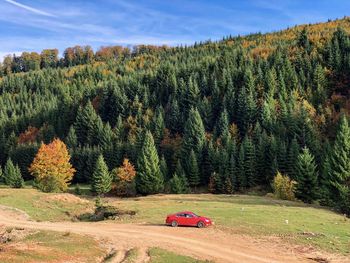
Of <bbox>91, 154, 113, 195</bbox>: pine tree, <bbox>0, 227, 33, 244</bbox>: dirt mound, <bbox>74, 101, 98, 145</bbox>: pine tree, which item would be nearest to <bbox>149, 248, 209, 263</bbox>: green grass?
<bbox>0, 227, 33, 244</bbox>: dirt mound

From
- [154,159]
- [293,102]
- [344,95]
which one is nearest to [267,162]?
[154,159]

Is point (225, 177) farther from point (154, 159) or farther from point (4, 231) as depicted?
point (4, 231)

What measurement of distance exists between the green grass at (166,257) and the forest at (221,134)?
47447 mm

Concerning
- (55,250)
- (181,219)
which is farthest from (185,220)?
(55,250)

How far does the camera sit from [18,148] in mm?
158625

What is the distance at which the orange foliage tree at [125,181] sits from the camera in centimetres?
10950

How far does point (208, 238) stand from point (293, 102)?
383 feet

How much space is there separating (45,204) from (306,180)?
53.1 metres

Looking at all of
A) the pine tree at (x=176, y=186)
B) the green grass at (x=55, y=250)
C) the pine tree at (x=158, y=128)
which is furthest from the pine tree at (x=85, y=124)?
the green grass at (x=55, y=250)

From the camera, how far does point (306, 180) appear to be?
8694cm

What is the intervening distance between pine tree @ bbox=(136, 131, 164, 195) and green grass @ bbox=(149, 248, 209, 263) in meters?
73.7

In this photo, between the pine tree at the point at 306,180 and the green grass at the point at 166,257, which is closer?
the green grass at the point at 166,257

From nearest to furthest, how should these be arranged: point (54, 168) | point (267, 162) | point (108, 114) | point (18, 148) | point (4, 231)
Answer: point (4, 231), point (54, 168), point (267, 162), point (18, 148), point (108, 114)

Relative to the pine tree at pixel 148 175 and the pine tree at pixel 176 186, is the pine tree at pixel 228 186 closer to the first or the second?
the pine tree at pixel 176 186
